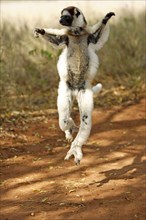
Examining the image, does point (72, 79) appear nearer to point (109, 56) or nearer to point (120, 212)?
point (120, 212)

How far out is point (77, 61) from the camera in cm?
535

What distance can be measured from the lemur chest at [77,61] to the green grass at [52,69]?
4318 millimetres

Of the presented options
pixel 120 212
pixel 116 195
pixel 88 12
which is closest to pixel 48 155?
pixel 116 195

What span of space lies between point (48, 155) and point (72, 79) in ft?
6.84

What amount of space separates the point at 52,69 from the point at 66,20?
5.99 metres

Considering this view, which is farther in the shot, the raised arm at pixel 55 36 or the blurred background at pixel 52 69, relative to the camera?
the blurred background at pixel 52 69

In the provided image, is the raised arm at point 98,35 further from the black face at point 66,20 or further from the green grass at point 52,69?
the green grass at point 52,69

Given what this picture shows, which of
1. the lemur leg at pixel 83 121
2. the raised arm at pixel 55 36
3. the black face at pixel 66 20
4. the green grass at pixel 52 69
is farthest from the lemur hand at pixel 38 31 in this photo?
the green grass at pixel 52 69

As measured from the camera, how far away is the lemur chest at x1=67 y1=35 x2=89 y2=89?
532 cm

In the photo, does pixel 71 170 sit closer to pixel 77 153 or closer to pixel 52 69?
pixel 77 153

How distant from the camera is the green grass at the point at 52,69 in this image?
1024cm

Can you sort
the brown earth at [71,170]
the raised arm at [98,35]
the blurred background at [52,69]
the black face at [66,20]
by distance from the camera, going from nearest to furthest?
the black face at [66,20] < the brown earth at [71,170] < the raised arm at [98,35] < the blurred background at [52,69]

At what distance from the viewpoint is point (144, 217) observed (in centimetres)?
498

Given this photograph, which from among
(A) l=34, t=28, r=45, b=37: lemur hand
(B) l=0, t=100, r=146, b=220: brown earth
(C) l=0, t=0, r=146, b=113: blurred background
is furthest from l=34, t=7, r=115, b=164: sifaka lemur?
(C) l=0, t=0, r=146, b=113: blurred background
